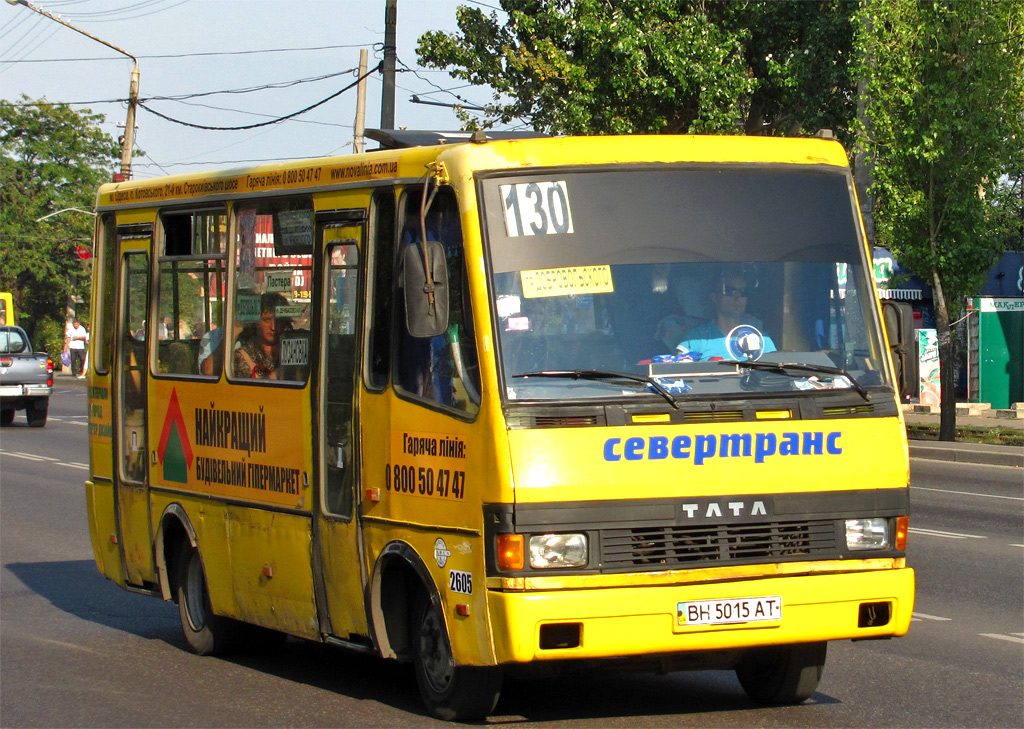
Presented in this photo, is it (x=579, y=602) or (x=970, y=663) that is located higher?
(x=579, y=602)

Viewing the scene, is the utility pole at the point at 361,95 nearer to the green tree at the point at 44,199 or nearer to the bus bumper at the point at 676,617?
the bus bumper at the point at 676,617

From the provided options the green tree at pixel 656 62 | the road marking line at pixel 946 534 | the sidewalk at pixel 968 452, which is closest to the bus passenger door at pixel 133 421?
the road marking line at pixel 946 534

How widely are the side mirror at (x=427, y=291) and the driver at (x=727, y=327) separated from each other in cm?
98

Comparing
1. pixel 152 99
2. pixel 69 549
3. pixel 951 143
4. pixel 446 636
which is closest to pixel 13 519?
pixel 69 549

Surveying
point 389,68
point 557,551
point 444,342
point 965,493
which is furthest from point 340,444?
point 389,68

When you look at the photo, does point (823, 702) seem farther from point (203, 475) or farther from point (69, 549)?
point (69, 549)

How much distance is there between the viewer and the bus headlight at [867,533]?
5898 millimetres

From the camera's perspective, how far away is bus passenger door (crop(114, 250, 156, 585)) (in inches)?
352

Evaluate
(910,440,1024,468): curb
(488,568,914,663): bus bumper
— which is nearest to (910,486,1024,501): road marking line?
(910,440,1024,468): curb

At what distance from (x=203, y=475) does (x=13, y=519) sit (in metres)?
7.61

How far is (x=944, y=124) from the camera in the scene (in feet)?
76.7

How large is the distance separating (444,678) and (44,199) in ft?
235

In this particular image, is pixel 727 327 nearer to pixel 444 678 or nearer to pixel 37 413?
pixel 444 678

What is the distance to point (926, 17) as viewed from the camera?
76.8 feet
